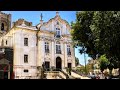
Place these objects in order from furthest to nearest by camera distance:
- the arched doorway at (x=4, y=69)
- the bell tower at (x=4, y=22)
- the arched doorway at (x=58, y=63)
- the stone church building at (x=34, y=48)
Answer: the bell tower at (x=4, y=22)
the arched doorway at (x=58, y=63)
the stone church building at (x=34, y=48)
the arched doorway at (x=4, y=69)

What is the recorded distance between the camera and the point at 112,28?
44.2 ft

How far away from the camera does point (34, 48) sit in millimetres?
24141

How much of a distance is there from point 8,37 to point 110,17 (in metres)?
13.7

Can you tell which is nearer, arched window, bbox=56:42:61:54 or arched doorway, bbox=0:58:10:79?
arched doorway, bbox=0:58:10:79

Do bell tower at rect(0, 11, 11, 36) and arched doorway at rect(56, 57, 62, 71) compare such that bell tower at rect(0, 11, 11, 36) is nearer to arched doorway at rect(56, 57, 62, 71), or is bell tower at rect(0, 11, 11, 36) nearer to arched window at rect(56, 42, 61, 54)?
arched window at rect(56, 42, 61, 54)

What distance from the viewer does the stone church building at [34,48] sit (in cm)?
2261

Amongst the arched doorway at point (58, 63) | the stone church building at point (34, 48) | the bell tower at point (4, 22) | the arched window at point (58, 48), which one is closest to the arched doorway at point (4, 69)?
the stone church building at point (34, 48)

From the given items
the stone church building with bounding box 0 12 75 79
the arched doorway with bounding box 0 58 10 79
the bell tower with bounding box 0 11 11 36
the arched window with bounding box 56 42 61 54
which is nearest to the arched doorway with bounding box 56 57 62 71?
the stone church building with bounding box 0 12 75 79

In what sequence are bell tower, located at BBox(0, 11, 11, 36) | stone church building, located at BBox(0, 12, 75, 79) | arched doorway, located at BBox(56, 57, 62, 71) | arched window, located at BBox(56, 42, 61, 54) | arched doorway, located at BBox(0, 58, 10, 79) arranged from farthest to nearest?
1. bell tower, located at BBox(0, 11, 11, 36)
2. arched window, located at BBox(56, 42, 61, 54)
3. arched doorway, located at BBox(56, 57, 62, 71)
4. stone church building, located at BBox(0, 12, 75, 79)
5. arched doorway, located at BBox(0, 58, 10, 79)

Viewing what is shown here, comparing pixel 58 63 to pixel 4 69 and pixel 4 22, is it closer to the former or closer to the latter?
pixel 4 69

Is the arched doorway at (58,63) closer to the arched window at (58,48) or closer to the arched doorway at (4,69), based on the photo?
the arched window at (58,48)

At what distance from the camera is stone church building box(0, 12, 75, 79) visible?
2261 cm
